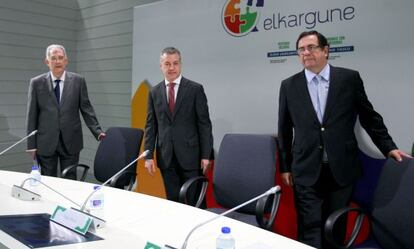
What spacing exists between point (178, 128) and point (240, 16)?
108 centimetres

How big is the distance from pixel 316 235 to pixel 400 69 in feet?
3.65

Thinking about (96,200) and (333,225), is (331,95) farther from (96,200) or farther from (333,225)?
(96,200)

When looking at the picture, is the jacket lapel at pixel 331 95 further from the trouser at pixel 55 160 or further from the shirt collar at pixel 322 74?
the trouser at pixel 55 160

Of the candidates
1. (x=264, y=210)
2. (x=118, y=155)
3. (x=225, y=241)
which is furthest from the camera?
(x=118, y=155)

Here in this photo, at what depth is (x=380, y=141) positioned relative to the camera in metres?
2.14

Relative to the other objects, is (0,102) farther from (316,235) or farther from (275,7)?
(316,235)

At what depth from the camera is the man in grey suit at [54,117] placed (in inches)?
124

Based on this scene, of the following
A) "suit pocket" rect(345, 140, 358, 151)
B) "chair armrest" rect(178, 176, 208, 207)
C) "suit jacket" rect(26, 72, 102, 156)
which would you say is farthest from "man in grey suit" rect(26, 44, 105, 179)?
"suit pocket" rect(345, 140, 358, 151)

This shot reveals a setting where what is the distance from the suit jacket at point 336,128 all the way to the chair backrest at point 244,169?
166 millimetres

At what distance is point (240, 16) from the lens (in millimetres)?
3189

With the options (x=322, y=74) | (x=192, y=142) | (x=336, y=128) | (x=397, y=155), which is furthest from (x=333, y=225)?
(x=192, y=142)

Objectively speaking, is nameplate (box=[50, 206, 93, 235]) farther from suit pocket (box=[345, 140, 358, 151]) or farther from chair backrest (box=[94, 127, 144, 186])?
suit pocket (box=[345, 140, 358, 151])

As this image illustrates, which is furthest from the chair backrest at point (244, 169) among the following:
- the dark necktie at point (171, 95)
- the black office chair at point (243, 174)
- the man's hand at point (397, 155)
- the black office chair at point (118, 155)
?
the black office chair at point (118, 155)

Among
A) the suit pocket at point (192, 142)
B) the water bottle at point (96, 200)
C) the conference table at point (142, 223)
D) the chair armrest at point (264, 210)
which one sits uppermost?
the suit pocket at point (192, 142)
